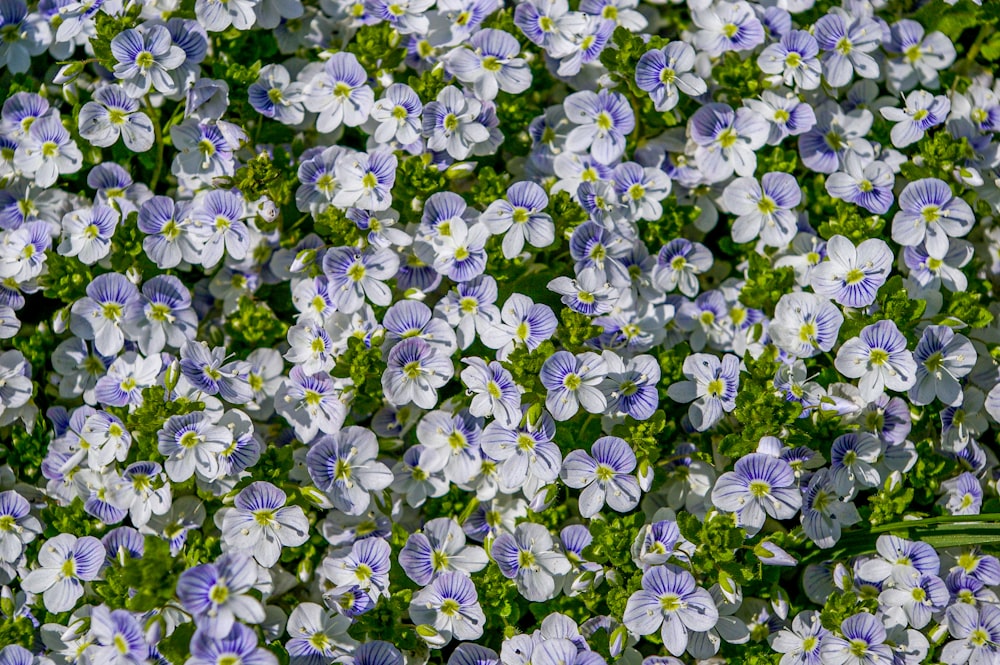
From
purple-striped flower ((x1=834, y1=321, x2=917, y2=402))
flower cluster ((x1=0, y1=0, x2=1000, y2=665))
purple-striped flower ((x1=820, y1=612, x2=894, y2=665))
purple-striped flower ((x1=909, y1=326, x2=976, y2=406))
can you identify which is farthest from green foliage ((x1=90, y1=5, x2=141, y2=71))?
purple-striped flower ((x1=820, y1=612, x2=894, y2=665))

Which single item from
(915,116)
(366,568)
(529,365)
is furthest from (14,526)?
(915,116)

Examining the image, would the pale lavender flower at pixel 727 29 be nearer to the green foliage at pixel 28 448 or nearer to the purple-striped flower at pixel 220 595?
the purple-striped flower at pixel 220 595

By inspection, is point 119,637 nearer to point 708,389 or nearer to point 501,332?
point 501,332

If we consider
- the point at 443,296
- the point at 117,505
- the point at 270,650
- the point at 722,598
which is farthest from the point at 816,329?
the point at 117,505

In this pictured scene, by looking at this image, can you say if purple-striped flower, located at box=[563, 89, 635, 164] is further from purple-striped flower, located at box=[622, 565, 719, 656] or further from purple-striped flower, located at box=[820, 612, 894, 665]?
purple-striped flower, located at box=[820, 612, 894, 665]

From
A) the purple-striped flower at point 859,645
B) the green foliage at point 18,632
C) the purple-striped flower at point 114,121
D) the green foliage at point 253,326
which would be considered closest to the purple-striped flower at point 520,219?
the green foliage at point 253,326

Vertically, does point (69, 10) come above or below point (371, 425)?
above

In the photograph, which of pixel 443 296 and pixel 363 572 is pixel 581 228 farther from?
pixel 363 572

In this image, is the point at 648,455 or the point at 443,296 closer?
the point at 648,455
